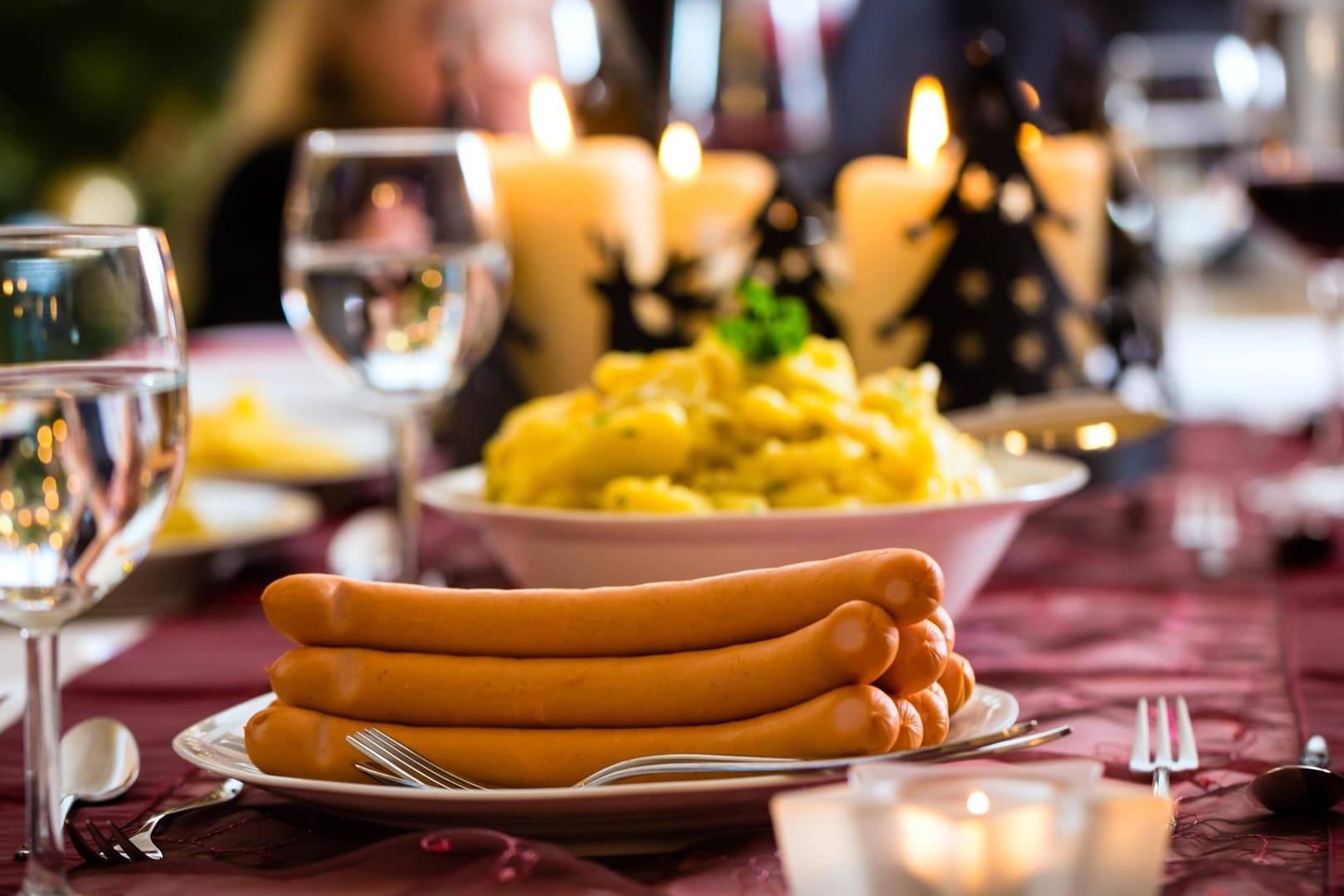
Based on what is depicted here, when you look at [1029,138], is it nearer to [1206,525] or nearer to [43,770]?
[1206,525]

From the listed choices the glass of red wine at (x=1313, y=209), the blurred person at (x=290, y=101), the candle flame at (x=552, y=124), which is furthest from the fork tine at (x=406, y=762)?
the blurred person at (x=290, y=101)

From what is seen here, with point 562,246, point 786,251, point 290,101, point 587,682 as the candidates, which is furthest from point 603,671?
point 290,101

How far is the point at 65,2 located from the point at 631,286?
426 centimetres

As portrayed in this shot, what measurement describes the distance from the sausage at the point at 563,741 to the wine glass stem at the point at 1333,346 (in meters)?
1.26

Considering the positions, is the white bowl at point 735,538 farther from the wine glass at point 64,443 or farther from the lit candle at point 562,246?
the lit candle at point 562,246

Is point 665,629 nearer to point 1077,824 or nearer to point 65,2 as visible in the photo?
point 1077,824

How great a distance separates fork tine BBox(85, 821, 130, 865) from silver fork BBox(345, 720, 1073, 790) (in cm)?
12

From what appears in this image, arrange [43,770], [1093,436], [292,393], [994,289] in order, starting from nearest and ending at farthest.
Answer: [43,770], [1093,436], [994,289], [292,393]

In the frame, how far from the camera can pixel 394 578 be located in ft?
4.42

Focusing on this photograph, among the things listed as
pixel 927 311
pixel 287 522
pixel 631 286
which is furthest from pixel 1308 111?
pixel 287 522

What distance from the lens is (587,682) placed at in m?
0.68

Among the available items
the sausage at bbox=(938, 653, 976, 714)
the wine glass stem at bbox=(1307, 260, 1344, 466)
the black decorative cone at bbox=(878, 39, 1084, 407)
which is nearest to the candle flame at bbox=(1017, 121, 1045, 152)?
the black decorative cone at bbox=(878, 39, 1084, 407)

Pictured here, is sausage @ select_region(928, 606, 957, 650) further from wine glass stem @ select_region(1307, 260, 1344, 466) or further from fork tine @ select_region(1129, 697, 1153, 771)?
wine glass stem @ select_region(1307, 260, 1344, 466)

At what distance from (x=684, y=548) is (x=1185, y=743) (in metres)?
0.32
